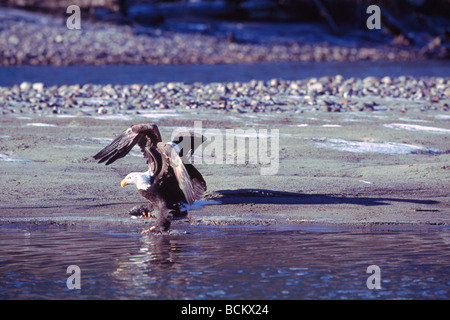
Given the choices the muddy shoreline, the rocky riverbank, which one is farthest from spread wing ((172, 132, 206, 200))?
the rocky riverbank

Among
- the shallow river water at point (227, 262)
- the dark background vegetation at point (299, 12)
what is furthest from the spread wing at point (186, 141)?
the dark background vegetation at point (299, 12)

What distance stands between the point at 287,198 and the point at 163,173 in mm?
1976

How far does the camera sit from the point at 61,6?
1524 inches

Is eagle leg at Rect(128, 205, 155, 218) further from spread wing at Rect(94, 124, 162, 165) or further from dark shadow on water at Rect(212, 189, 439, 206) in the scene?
dark shadow on water at Rect(212, 189, 439, 206)

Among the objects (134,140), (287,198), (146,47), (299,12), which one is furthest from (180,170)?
(299,12)

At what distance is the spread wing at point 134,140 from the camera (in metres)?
8.57

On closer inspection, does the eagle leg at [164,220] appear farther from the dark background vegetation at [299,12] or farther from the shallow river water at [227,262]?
the dark background vegetation at [299,12]

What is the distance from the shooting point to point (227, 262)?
7.70 m

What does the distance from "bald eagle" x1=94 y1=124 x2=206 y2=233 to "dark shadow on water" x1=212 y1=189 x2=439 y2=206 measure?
1.19 m

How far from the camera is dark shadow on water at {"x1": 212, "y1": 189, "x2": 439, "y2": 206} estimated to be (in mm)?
9695

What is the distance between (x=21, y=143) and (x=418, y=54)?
29.2 m

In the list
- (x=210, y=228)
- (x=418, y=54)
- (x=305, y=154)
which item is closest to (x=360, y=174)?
(x=305, y=154)

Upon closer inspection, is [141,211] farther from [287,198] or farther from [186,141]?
[287,198]

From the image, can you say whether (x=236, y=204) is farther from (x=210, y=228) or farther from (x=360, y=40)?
(x=360, y=40)
